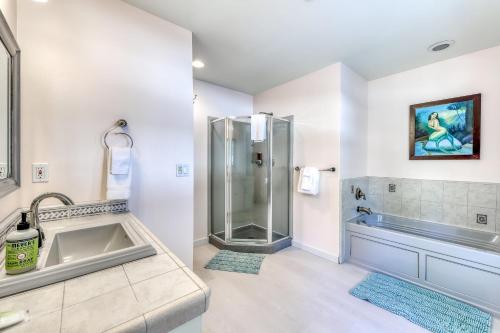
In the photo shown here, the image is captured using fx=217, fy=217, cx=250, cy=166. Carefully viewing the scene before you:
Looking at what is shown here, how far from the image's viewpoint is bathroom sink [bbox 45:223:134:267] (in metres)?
1.19

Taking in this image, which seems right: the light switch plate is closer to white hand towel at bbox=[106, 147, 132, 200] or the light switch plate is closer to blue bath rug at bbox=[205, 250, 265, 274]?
white hand towel at bbox=[106, 147, 132, 200]

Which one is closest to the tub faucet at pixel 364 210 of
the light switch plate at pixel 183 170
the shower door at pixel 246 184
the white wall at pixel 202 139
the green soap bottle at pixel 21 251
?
the shower door at pixel 246 184

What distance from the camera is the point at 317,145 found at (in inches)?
116

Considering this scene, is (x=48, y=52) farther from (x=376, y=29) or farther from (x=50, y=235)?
(x=376, y=29)

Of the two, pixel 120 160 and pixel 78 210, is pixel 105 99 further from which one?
pixel 78 210

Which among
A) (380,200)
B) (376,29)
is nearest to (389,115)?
(380,200)

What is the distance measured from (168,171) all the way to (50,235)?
89 cm

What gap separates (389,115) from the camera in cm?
305

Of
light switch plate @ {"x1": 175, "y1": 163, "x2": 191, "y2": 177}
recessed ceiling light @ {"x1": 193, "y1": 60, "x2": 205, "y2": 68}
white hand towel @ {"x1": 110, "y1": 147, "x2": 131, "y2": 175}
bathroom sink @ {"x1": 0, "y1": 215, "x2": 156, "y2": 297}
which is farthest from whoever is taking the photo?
recessed ceiling light @ {"x1": 193, "y1": 60, "x2": 205, "y2": 68}

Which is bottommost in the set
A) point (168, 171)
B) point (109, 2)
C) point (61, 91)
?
point (168, 171)

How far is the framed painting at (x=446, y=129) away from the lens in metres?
2.42

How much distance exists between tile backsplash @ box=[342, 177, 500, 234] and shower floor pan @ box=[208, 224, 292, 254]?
100 centimetres

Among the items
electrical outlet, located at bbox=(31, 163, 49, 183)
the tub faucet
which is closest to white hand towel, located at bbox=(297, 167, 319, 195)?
the tub faucet

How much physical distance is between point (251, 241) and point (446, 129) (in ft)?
9.29
